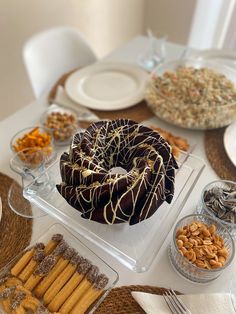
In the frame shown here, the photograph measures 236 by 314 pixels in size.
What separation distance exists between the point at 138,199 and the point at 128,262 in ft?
0.37

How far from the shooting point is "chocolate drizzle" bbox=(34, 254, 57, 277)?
1.74 feet

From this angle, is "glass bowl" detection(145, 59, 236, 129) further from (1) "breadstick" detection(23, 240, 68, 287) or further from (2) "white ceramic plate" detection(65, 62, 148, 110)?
(1) "breadstick" detection(23, 240, 68, 287)

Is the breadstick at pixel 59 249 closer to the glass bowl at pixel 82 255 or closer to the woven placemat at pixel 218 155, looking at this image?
the glass bowl at pixel 82 255

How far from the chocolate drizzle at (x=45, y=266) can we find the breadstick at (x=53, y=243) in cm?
2

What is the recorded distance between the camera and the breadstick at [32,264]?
53cm

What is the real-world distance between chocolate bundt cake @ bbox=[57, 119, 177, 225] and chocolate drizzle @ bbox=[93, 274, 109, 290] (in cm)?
11

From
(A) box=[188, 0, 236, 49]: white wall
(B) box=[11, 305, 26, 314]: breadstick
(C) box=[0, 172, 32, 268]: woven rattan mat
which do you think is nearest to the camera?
(B) box=[11, 305, 26, 314]: breadstick

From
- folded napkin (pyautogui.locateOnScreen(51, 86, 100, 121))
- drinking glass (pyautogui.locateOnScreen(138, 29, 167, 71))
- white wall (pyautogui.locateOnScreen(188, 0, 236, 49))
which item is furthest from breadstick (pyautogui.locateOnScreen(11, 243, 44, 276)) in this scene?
white wall (pyautogui.locateOnScreen(188, 0, 236, 49))

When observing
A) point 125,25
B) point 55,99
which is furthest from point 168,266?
point 125,25

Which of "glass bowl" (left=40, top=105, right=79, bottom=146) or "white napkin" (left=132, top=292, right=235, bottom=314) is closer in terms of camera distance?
"white napkin" (left=132, top=292, right=235, bottom=314)

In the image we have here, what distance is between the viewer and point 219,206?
1.98ft

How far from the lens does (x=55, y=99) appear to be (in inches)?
38.4

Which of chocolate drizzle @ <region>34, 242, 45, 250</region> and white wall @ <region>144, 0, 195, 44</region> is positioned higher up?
white wall @ <region>144, 0, 195, 44</region>

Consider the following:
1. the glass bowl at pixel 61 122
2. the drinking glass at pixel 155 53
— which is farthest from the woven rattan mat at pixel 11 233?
the drinking glass at pixel 155 53
